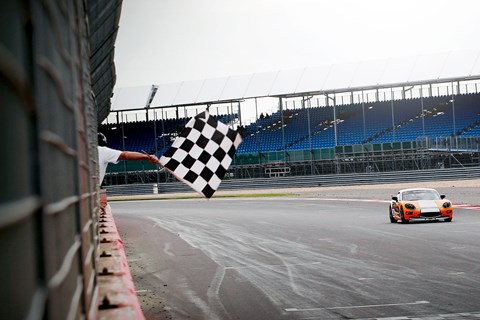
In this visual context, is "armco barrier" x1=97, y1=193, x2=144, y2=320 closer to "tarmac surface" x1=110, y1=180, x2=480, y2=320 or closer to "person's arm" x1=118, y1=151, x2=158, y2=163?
"person's arm" x1=118, y1=151, x2=158, y2=163

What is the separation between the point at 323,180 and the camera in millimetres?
43031

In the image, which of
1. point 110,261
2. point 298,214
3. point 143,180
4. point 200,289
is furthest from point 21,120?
point 143,180

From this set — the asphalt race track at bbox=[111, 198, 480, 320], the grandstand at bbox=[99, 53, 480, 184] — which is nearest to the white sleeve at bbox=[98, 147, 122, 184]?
the asphalt race track at bbox=[111, 198, 480, 320]

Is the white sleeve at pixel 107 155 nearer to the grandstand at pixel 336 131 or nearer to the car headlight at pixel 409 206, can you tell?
the car headlight at pixel 409 206

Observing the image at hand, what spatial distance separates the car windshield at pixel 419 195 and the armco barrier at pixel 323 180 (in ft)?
69.1

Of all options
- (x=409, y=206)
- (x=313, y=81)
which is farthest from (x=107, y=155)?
(x=313, y=81)

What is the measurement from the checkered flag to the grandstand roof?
36963 millimetres

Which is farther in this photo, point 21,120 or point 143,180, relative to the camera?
point 143,180

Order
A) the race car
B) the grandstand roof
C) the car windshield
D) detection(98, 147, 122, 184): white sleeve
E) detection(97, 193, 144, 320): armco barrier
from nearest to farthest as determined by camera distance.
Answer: detection(97, 193, 144, 320): armco barrier < detection(98, 147, 122, 184): white sleeve < the race car < the car windshield < the grandstand roof

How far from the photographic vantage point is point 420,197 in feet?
61.6

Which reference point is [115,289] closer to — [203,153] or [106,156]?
[106,156]

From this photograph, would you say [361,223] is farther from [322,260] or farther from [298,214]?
[322,260]

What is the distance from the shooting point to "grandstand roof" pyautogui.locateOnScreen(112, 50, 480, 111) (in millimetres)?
43000

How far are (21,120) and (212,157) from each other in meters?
6.12
